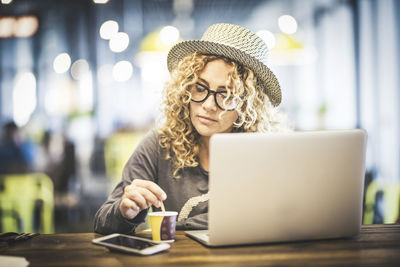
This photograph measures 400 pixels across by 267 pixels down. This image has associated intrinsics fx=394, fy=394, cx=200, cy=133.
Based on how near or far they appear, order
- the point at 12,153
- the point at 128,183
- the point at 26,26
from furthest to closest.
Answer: the point at 26,26
the point at 12,153
the point at 128,183

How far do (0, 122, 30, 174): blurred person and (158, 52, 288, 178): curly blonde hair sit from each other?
3681 millimetres

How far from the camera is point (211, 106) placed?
A: 1.69 metres

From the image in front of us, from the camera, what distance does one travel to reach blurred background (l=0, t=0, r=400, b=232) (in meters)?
4.47

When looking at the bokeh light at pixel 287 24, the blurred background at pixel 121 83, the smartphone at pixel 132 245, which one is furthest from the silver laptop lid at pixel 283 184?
the bokeh light at pixel 287 24

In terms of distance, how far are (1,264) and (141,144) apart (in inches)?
34.1

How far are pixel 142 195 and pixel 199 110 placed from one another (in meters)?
0.59

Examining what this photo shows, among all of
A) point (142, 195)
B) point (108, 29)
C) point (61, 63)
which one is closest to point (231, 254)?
point (142, 195)

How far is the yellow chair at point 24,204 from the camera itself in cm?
449

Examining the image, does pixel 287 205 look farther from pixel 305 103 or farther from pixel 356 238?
pixel 305 103

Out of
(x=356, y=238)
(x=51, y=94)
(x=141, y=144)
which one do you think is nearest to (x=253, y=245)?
(x=356, y=238)

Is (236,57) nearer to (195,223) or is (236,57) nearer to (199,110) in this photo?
(199,110)

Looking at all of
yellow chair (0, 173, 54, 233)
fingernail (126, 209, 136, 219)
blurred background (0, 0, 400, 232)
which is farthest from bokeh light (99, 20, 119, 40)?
fingernail (126, 209, 136, 219)

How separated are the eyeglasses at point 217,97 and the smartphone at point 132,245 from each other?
73cm

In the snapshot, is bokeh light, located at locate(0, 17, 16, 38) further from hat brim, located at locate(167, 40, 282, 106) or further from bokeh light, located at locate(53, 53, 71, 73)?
hat brim, located at locate(167, 40, 282, 106)
